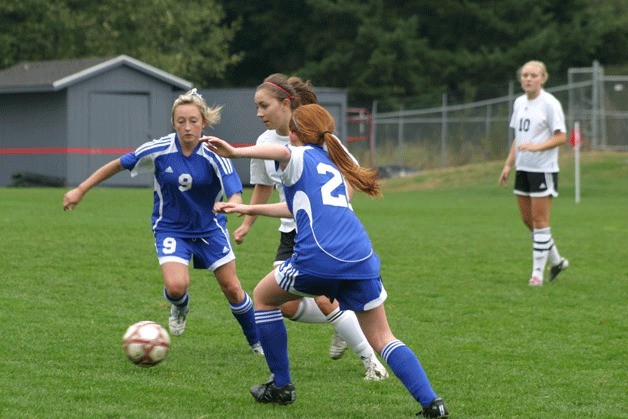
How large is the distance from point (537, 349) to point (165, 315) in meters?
2.87

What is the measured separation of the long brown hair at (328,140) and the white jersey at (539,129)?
5.50 metres

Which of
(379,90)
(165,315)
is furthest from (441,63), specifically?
(165,315)

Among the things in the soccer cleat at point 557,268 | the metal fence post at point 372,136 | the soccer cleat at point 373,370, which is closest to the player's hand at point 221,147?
the soccer cleat at point 373,370

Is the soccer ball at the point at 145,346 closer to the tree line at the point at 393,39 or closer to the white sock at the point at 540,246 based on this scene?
the white sock at the point at 540,246

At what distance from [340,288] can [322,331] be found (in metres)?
2.82

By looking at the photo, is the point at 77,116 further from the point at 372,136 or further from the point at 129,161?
the point at 129,161

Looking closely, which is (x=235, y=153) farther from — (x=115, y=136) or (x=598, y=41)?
(x=598, y=41)

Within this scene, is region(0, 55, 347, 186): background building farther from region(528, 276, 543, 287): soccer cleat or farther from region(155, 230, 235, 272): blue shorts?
region(155, 230, 235, 272): blue shorts

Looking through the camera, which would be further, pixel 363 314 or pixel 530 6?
pixel 530 6

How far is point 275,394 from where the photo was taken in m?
6.01

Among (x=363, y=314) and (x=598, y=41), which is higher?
(x=598, y=41)

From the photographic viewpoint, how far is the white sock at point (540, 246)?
36.4 ft

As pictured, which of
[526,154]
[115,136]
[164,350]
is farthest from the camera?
[115,136]

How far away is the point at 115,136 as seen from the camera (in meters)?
31.5
